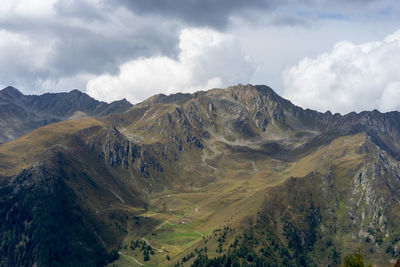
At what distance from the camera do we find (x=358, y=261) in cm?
8988

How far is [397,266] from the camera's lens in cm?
8631

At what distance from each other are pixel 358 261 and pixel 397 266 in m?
8.68
